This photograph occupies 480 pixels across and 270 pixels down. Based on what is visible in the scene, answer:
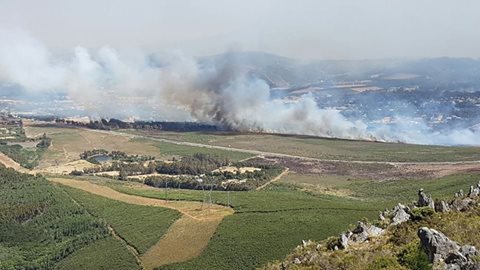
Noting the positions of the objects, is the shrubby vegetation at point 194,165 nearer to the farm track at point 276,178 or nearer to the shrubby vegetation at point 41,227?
the farm track at point 276,178

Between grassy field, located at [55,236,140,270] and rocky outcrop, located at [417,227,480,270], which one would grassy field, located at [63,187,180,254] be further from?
rocky outcrop, located at [417,227,480,270]


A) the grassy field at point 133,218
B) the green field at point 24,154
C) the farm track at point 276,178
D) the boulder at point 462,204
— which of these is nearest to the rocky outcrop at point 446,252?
the boulder at point 462,204

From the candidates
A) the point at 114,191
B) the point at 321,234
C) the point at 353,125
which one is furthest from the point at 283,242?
the point at 353,125

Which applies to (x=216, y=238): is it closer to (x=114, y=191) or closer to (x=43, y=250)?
(x=43, y=250)

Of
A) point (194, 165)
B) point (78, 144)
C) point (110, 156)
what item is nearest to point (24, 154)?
point (78, 144)

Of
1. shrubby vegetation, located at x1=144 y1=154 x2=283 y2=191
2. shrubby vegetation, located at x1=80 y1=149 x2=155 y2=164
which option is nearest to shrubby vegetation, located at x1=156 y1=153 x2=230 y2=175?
shrubby vegetation, located at x1=144 y1=154 x2=283 y2=191

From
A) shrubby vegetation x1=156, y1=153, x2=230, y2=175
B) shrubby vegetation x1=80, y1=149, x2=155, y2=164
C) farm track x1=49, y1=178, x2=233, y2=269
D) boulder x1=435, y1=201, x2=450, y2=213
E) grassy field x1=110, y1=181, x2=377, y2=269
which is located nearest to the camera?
boulder x1=435, y1=201, x2=450, y2=213

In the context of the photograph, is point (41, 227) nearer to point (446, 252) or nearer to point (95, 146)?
point (446, 252)

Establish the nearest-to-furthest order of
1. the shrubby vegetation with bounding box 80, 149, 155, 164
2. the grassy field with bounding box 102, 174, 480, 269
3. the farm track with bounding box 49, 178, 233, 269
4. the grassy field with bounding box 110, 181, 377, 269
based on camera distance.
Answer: the grassy field with bounding box 110, 181, 377, 269
the grassy field with bounding box 102, 174, 480, 269
the farm track with bounding box 49, 178, 233, 269
the shrubby vegetation with bounding box 80, 149, 155, 164
